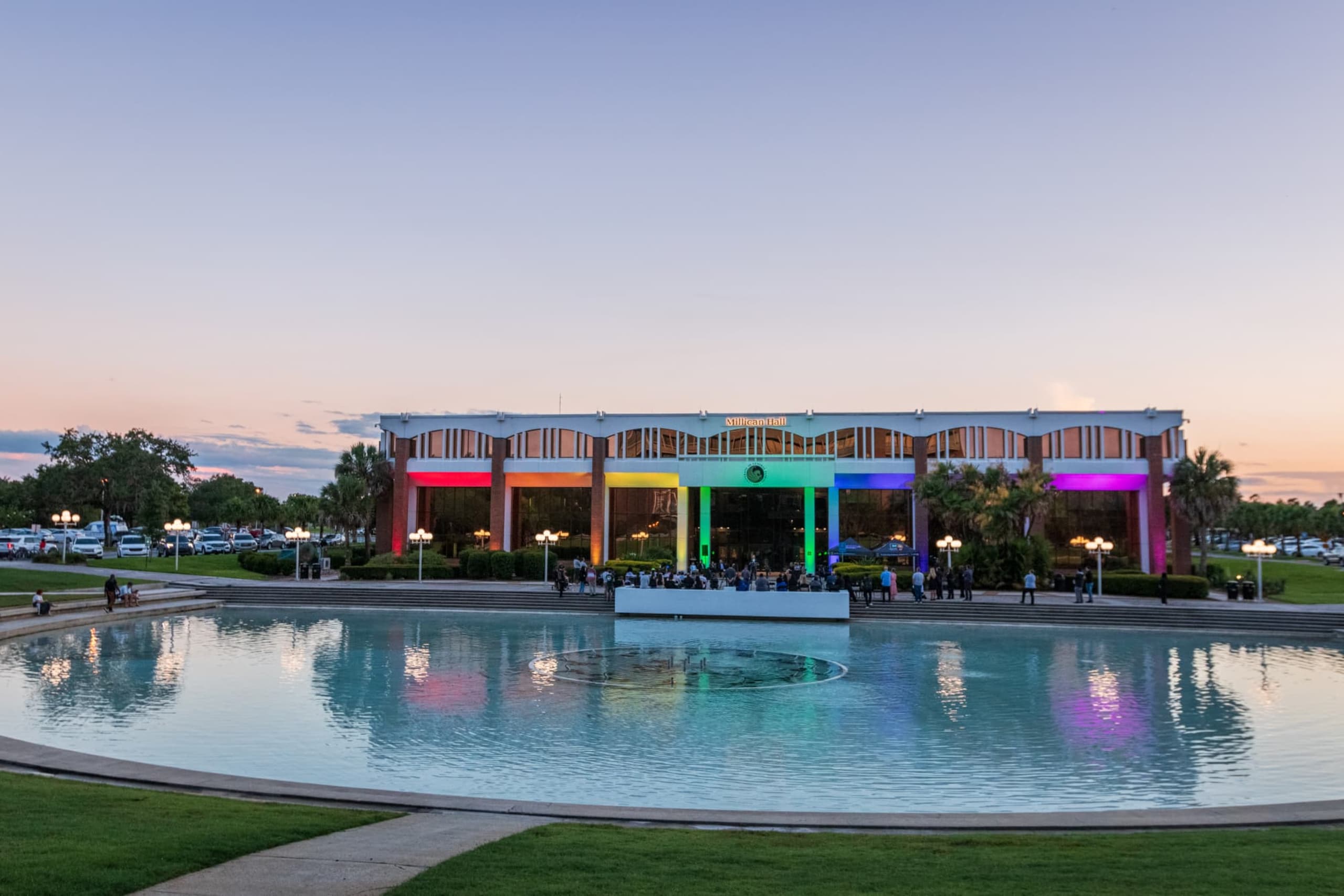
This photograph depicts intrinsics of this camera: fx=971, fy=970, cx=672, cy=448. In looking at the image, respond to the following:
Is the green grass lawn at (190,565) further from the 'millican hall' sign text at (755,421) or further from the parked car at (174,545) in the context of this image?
the 'millican hall' sign text at (755,421)

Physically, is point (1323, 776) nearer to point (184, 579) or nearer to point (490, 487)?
point (184, 579)

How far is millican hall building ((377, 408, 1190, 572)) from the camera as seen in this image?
59.8m

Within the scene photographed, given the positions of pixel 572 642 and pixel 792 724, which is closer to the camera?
pixel 792 724

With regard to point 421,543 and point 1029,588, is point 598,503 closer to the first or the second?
point 421,543

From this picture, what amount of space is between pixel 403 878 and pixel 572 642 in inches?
937

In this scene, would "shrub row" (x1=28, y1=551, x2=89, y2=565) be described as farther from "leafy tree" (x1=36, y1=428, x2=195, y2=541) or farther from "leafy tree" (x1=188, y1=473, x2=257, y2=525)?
"leafy tree" (x1=188, y1=473, x2=257, y2=525)

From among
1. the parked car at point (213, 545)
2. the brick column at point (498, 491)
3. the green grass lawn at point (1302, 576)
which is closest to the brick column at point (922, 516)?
the green grass lawn at point (1302, 576)

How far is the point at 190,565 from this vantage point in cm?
6041

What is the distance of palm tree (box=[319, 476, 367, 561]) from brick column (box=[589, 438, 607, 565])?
14828 millimetres

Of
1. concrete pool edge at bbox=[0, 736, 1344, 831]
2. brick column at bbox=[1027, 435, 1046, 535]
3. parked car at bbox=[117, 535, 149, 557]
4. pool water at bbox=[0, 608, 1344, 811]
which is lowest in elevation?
pool water at bbox=[0, 608, 1344, 811]

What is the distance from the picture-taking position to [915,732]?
57.9 ft

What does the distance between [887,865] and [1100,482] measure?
57.5 m

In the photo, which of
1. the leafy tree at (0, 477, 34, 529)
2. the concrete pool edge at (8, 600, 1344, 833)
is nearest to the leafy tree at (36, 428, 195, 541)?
the leafy tree at (0, 477, 34, 529)

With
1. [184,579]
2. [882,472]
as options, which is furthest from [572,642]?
[882,472]
